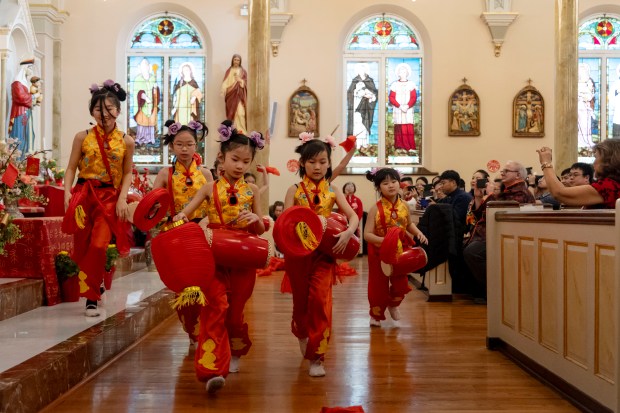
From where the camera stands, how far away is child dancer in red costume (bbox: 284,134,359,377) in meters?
4.14

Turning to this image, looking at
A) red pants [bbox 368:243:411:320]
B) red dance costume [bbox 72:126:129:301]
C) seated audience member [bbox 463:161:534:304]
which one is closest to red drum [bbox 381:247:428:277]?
red pants [bbox 368:243:411:320]

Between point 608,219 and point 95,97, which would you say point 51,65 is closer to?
point 95,97

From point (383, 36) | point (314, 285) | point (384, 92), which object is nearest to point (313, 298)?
point (314, 285)

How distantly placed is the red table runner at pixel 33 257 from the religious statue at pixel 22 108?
6.09 metres

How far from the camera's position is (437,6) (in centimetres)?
1506

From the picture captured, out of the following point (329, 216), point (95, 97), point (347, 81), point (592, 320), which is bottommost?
point (592, 320)

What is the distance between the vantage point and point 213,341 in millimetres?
3676

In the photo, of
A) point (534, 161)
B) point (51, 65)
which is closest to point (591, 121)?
point (534, 161)

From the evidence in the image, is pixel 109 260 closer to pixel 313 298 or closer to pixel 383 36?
pixel 313 298

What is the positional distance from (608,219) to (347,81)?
497 inches

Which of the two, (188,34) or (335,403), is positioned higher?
(188,34)

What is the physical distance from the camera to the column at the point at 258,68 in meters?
11.2

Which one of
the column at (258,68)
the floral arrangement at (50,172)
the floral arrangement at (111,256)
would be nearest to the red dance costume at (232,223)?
the floral arrangement at (111,256)

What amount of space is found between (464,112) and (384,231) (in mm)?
9760
